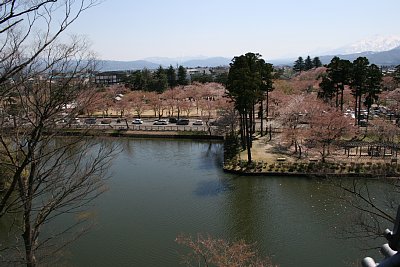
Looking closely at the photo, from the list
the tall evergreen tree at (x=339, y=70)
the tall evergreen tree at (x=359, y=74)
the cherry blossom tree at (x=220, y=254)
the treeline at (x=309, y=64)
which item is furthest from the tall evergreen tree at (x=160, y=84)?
the cherry blossom tree at (x=220, y=254)

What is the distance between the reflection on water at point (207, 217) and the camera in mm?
9141

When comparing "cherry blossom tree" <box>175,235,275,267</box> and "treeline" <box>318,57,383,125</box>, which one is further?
"treeline" <box>318,57,383,125</box>

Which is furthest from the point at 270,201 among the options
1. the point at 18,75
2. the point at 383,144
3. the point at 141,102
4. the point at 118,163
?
the point at 141,102

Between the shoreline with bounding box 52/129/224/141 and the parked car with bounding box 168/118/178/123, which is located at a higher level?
the parked car with bounding box 168/118/178/123

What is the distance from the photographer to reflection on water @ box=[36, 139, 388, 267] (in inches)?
360

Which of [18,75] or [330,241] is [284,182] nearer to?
[330,241]

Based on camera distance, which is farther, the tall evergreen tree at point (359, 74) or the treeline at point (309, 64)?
the treeline at point (309, 64)

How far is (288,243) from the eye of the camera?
31.4ft

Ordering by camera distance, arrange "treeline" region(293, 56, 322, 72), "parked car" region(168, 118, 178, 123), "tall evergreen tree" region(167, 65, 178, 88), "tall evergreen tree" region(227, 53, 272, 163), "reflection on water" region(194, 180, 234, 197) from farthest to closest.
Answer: "treeline" region(293, 56, 322, 72) < "tall evergreen tree" region(167, 65, 178, 88) < "parked car" region(168, 118, 178, 123) < "tall evergreen tree" region(227, 53, 272, 163) < "reflection on water" region(194, 180, 234, 197)

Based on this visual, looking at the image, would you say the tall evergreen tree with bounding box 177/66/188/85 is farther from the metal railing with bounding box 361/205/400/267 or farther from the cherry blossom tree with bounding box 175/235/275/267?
the metal railing with bounding box 361/205/400/267

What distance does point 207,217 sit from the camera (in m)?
11.3

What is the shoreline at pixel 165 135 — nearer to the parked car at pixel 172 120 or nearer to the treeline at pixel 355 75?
the parked car at pixel 172 120

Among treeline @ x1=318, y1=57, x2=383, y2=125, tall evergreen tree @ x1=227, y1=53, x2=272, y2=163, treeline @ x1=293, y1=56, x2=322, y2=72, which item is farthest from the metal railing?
treeline @ x1=293, y1=56, x2=322, y2=72

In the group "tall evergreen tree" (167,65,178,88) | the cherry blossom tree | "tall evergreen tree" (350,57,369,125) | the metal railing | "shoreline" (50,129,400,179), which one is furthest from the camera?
"tall evergreen tree" (167,65,178,88)
